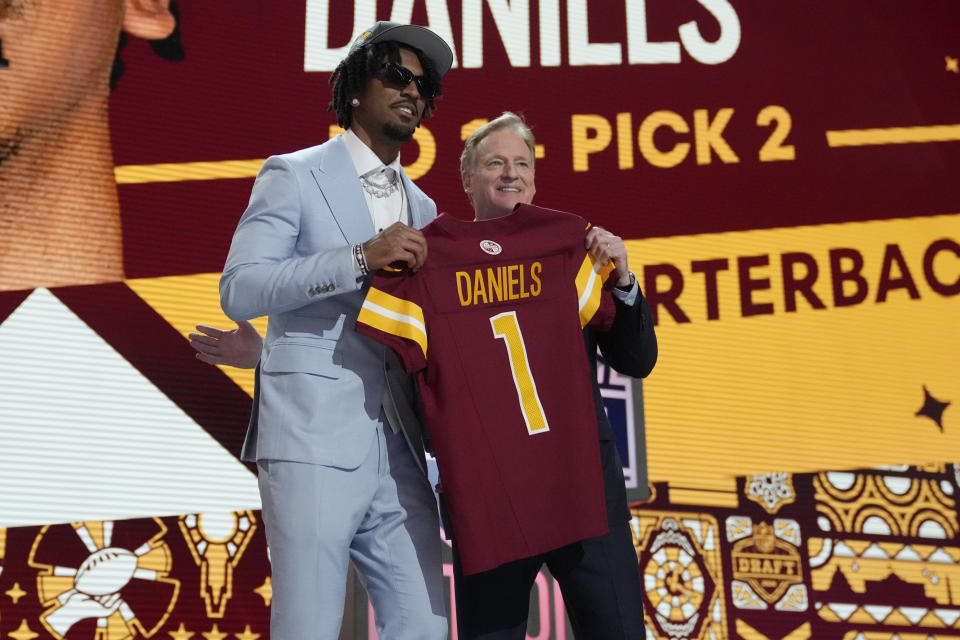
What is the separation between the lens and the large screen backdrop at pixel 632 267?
2.91 meters

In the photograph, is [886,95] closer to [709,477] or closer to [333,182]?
[709,477]

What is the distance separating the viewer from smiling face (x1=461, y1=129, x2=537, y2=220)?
1.61 metres

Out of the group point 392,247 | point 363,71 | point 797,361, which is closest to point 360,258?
point 392,247

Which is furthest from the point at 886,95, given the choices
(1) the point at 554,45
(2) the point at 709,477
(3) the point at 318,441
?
(3) the point at 318,441

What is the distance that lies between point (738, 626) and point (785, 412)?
75cm

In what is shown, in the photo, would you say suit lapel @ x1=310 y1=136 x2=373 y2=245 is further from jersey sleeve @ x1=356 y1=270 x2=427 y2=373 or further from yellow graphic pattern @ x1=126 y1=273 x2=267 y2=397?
yellow graphic pattern @ x1=126 y1=273 x2=267 y2=397

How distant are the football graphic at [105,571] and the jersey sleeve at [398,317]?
1.96 m

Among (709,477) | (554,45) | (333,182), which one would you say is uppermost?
(554,45)

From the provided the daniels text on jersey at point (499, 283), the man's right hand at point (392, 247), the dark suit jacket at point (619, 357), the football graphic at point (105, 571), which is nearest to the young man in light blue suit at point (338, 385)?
the man's right hand at point (392, 247)

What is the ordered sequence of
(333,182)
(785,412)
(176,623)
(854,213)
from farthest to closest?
1. (854,213)
2. (785,412)
3. (176,623)
4. (333,182)

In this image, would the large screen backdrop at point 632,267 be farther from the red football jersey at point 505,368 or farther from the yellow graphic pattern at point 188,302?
the red football jersey at point 505,368

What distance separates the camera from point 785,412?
10.0 ft

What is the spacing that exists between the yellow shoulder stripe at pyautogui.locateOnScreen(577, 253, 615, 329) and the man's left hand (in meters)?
0.02

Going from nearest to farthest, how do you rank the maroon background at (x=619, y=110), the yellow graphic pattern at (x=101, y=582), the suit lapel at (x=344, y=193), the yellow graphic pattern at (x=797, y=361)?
1. the suit lapel at (x=344, y=193)
2. the yellow graphic pattern at (x=101, y=582)
3. the yellow graphic pattern at (x=797, y=361)
4. the maroon background at (x=619, y=110)
